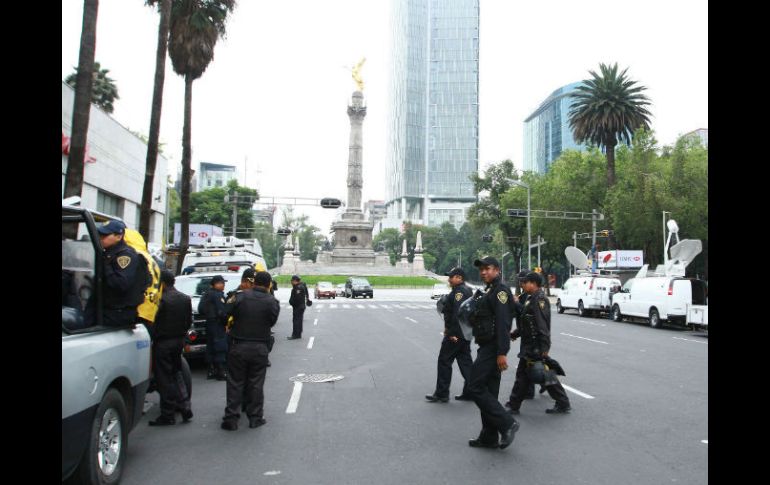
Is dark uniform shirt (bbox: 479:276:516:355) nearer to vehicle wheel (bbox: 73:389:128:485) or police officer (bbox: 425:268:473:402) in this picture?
police officer (bbox: 425:268:473:402)

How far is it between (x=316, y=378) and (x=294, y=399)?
182 cm

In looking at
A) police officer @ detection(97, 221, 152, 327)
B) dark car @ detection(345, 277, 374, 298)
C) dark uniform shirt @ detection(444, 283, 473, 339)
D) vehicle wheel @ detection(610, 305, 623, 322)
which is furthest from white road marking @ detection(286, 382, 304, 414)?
dark car @ detection(345, 277, 374, 298)

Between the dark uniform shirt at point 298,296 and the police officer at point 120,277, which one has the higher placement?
the police officer at point 120,277

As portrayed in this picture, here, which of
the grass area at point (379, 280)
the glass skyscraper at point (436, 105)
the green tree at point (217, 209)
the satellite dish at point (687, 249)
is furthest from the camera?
the glass skyscraper at point (436, 105)

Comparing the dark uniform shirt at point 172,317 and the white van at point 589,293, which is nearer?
the dark uniform shirt at point 172,317

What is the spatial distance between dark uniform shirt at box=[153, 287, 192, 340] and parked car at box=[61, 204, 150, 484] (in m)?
1.18

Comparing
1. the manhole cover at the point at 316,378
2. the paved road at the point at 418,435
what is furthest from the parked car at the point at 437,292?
the paved road at the point at 418,435

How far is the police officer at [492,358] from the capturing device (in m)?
6.32

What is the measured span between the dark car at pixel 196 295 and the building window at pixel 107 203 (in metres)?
17.0

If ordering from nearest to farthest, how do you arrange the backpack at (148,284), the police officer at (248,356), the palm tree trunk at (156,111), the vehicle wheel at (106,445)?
the vehicle wheel at (106,445) < the backpack at (148,284) < the police officer at (248,356) < the palm tree trunk at (156,111)

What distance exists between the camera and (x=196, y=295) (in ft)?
42.4

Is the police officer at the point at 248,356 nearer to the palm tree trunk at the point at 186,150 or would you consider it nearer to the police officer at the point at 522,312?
the police officer at the point at 522,312
